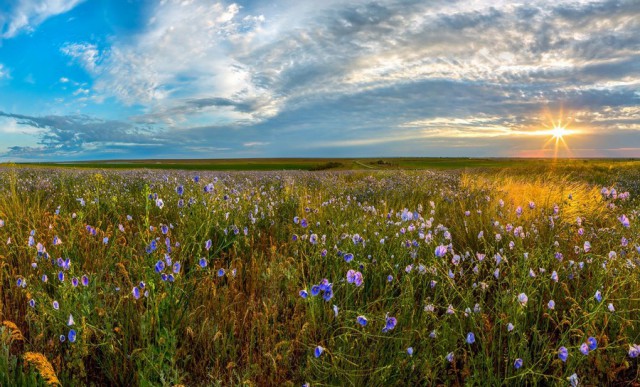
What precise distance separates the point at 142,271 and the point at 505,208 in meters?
5.32

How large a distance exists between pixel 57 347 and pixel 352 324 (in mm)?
1755

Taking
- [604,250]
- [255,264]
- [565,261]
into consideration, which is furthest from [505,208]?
[255,264]

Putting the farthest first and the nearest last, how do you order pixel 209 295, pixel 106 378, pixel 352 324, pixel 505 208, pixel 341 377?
pixel 505 208 < pixel 209 295 < pixel 352 324 < pixel 106 378 < pixel 341 377

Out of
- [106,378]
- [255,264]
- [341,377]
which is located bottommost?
[106,378]

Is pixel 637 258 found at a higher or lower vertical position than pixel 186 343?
higher

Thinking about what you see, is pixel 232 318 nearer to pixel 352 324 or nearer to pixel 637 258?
pixel 352 324

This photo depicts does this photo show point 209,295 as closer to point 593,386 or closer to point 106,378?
point 106,378

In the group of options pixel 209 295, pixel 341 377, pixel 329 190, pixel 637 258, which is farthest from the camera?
pixel 329 190

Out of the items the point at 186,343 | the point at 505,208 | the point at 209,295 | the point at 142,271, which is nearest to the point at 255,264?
the point at 209,295

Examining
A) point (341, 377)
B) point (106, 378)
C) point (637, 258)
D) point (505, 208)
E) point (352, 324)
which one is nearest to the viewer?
point (341, 377)

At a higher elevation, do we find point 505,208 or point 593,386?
point 505,208

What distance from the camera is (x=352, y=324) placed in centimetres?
219

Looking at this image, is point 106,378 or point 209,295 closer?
point 106,378

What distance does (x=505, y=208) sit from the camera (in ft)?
18.7
